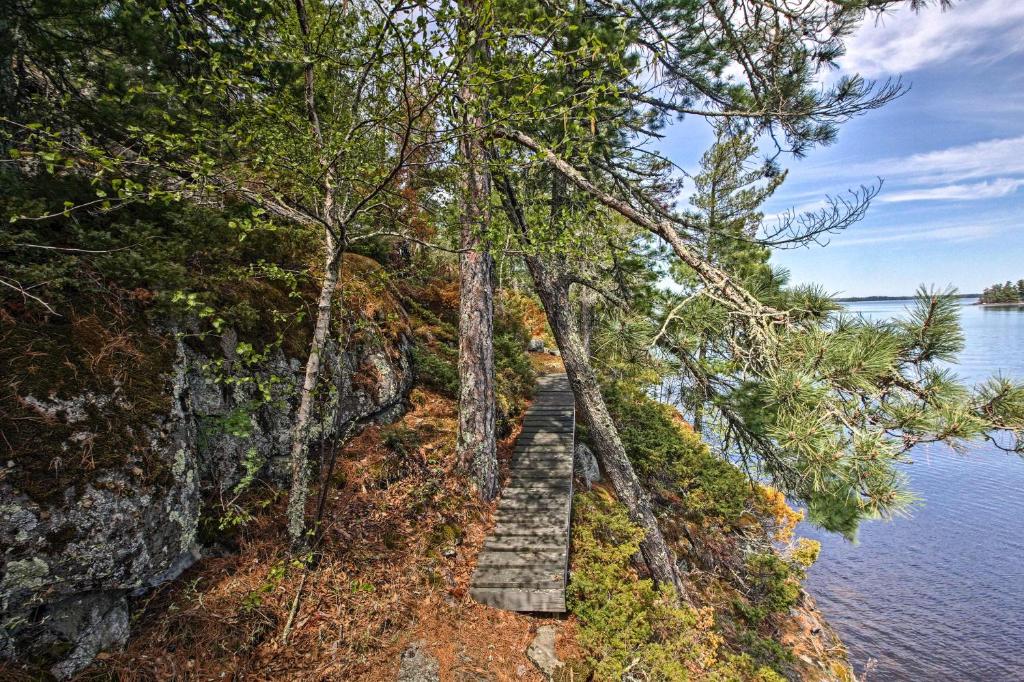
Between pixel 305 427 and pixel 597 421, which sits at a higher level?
pixel 305 427

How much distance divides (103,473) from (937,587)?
22177 mm

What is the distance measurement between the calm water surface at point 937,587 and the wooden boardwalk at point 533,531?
8.14m

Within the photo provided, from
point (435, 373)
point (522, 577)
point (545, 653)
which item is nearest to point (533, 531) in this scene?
point (522, 577)

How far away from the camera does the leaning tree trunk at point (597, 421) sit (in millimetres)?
6645

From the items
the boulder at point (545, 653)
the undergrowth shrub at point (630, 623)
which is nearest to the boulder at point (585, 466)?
the undergrowth shrub at point (630, 623)

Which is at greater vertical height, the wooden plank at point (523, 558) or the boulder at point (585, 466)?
the boulder at point (585, 466)

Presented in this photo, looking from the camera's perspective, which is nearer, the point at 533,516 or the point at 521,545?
the point at 521,545

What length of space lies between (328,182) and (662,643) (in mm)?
6848

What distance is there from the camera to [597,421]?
6.86 meters

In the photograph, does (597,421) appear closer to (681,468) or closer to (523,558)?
(523,558)

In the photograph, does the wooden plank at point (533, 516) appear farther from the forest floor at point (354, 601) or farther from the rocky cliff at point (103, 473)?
the rocky cliff at point (103, 473)

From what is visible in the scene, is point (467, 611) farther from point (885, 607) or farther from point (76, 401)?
point (885, 607)

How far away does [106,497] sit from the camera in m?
3.32

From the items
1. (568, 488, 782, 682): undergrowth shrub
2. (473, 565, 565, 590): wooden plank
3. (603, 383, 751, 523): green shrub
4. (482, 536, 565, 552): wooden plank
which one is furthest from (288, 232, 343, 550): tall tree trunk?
Result: (603, 383, 751, 523): green shrub
